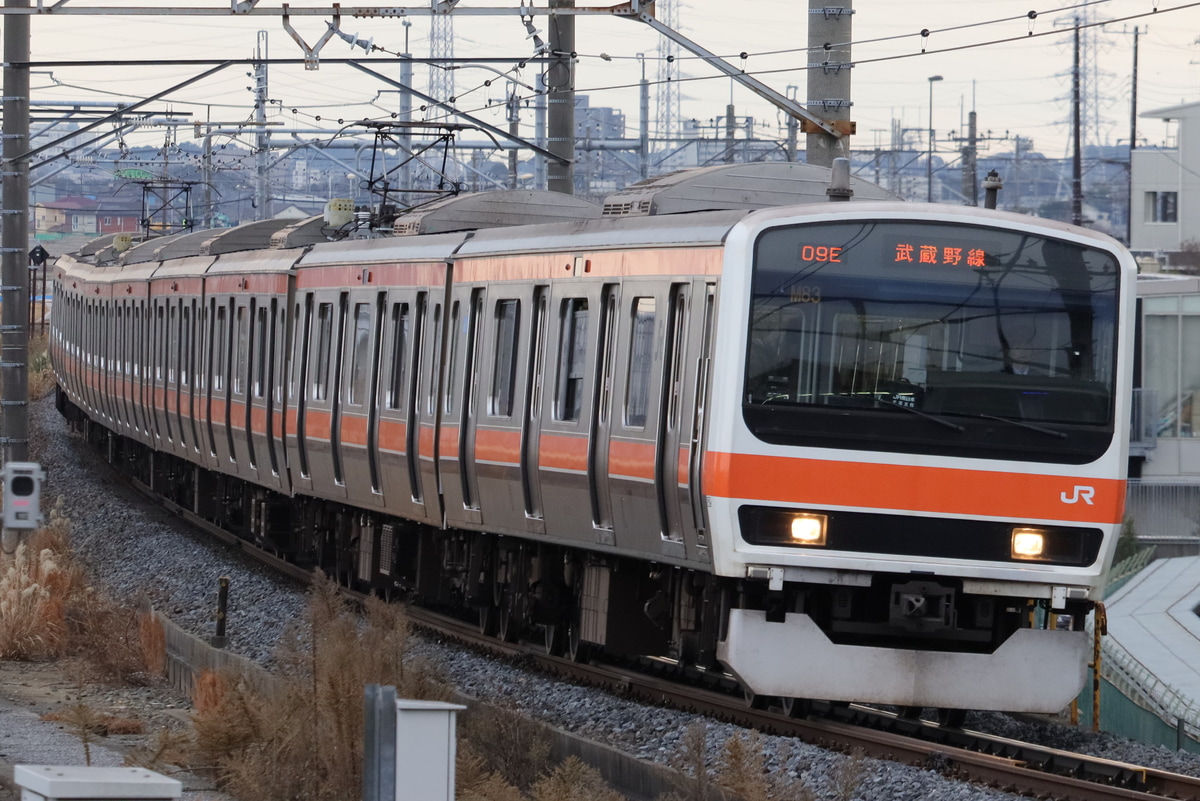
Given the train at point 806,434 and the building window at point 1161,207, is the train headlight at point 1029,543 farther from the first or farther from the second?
the building window at point 1161,207

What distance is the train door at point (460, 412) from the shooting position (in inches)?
519

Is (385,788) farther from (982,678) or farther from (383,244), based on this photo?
(383,244)

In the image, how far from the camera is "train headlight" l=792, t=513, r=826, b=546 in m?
9.67

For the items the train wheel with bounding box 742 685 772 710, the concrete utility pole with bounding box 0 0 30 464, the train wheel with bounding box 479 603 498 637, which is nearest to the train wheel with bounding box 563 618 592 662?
the train wheel with bounding box 479 603 498 637

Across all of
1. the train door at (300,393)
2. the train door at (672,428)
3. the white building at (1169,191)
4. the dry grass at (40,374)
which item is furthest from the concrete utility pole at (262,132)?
the white building at (1169,191)

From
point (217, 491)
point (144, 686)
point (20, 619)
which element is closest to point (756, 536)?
point (144, 686)

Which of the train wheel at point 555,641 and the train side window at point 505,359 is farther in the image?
the train wheel at point 555,641

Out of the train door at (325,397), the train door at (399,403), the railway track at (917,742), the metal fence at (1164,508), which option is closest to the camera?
the railway track at (917,742)

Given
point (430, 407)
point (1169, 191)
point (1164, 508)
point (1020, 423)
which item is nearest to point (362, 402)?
point (430, 407)

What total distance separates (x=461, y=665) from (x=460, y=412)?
169cm

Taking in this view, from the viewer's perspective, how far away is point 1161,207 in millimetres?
72438

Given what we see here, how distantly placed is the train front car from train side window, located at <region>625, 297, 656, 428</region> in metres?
1.01

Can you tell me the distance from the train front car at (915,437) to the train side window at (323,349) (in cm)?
706

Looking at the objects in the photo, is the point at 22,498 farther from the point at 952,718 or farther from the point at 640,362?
the point at 952,718
